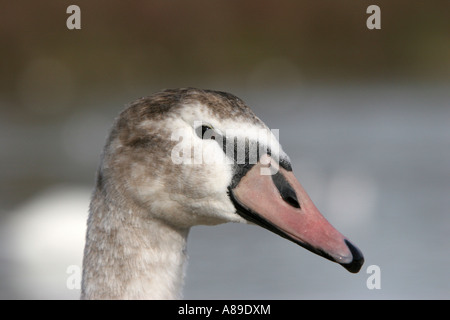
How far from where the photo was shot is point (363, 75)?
17500 mm

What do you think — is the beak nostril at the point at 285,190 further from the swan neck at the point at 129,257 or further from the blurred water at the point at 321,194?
the blurred water at the point at 321,194

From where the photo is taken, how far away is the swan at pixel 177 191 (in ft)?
11.9

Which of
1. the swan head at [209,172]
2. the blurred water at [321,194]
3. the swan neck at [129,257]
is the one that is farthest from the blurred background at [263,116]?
the swan head at [209,172]

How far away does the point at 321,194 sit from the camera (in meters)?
11.6

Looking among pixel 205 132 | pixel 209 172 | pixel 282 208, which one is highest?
pixel 205 132

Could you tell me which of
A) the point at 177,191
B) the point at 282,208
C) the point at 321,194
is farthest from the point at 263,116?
the point at 282,208

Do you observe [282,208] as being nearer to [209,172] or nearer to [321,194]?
[209,172]

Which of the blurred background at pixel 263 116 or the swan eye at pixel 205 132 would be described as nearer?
the swan eye at pixel 205 132

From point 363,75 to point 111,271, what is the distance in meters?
14.2

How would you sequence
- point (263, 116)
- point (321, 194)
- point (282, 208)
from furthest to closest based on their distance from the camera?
1. point (263, 116)
2. point (321, 194)
3. point (282, 208)

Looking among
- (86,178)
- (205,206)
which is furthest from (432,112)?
(205,206)

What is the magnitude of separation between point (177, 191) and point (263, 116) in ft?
37.7

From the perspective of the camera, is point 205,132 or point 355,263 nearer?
point 355,263

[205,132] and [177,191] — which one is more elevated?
[205,132]
